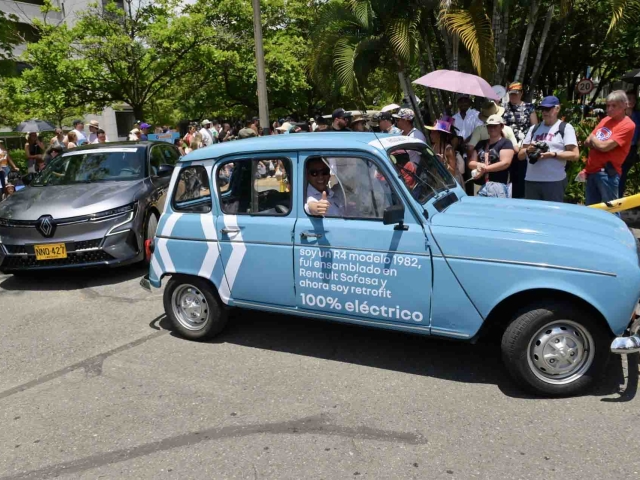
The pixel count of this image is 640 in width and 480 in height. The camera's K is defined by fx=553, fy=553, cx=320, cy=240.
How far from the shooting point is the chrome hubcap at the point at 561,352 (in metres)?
3.56

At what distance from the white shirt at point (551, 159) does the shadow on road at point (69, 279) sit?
502 cm

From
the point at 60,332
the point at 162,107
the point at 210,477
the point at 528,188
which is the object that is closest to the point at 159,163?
the point at 60,332

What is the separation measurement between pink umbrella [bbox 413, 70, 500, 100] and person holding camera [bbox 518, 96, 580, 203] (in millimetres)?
1404

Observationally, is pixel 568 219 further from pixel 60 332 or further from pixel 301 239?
pixel 60 332

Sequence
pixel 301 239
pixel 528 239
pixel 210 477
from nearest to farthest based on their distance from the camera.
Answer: pixel 210 477 → pixel 528 239 → pixel 301 239

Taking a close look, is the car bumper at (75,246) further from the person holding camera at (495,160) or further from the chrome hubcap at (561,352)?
the chrome hubcap at (561,352)

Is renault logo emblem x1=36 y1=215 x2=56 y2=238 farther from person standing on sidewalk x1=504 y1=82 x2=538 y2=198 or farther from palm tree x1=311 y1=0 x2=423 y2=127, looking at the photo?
palm tree x1=311 y1=0 x2=423 y2=127

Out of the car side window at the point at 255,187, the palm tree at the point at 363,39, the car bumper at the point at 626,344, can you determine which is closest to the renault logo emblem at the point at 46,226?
the car side window at the point at 255,187

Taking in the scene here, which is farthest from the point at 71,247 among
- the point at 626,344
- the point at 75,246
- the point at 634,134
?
the point at 634,134

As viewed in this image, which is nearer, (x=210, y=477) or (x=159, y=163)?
(x=210, y=477)

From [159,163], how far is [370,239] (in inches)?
209

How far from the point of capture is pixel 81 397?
4.08 meters

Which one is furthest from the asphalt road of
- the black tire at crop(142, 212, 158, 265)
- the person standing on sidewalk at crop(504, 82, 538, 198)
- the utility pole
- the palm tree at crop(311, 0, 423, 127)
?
the palm tree at crop(311, 0, 423, 127)

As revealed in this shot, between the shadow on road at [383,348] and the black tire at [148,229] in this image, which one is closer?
the shadow on road at [383,348]
